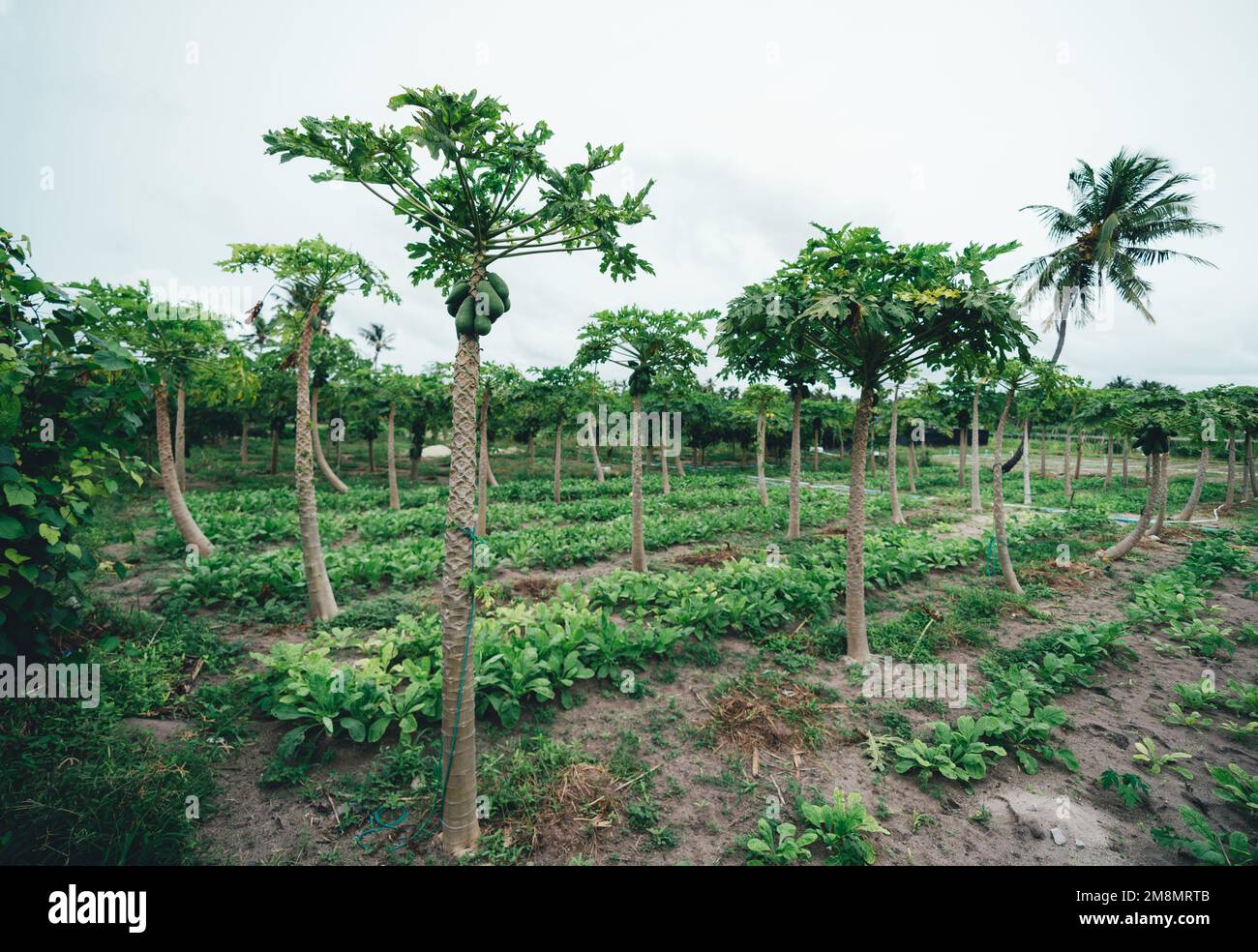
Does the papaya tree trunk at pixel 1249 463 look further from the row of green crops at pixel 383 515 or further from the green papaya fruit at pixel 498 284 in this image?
the green papaya fruit at pixel 498 284

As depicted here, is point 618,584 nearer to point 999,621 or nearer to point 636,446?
point 636,446

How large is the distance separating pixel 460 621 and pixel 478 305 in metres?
2.54

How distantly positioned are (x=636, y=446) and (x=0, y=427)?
375 inches

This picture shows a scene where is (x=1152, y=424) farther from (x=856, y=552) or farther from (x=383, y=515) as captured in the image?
(x=383, y=515)

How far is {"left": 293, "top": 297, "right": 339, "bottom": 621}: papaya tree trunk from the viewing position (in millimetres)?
8031

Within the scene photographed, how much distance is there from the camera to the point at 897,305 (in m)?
6.17

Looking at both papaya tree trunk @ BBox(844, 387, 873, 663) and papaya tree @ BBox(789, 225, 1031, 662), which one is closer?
papaya tree @ BBox(789, 225, 1031, 662)

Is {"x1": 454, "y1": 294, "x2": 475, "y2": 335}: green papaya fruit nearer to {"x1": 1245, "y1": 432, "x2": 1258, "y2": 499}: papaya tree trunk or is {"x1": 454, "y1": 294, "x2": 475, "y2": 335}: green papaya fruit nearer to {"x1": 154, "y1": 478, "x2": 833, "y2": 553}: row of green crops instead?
{"x1": 154, "y1": 478, "x2": 833, "y2": 553}: row of green crops

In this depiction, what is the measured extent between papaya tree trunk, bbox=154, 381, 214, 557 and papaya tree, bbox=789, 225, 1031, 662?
44.4 ft

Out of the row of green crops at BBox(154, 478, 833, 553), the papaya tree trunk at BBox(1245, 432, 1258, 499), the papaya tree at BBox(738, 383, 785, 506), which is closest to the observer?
the row of green crops at BBox(154, 478, 833, 553)

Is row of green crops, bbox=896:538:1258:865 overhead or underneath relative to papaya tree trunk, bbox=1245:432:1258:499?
underneath

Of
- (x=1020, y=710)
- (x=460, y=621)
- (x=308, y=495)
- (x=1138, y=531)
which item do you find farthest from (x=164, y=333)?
(x=1138, y=531)

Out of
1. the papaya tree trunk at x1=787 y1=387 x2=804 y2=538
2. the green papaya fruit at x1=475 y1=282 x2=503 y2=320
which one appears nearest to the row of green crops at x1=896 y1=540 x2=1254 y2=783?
the green papaya fruit at x1=475 y1=282 x2=503 y2=320

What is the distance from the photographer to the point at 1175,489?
29609 mm
